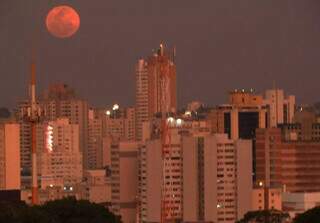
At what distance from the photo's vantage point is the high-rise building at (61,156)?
3241 centimetres

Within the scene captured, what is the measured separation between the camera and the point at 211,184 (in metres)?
26.8

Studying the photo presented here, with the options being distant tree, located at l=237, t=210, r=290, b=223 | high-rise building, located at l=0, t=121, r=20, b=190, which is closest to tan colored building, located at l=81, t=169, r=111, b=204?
high-rise building, located at l=0, t=121, r=20, b=190

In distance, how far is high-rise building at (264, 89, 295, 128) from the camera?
1471 inches

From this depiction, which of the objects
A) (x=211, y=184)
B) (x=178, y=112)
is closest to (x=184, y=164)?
(x=211, y=184)

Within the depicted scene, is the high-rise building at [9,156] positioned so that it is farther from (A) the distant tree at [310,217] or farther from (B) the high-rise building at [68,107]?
(A) the distant tree at [310,217]

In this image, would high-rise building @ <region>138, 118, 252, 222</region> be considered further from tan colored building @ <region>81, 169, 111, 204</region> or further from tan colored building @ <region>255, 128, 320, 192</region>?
tan colored building @ <region>255, 128, 320, 192</region>

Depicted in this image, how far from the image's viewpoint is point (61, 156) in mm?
34531

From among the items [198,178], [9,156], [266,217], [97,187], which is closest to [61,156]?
[9,156]

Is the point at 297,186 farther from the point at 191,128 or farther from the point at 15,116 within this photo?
the point at 15,116

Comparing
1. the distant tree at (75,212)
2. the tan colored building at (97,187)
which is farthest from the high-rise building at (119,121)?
the distant tree at (75,212)

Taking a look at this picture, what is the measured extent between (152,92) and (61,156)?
2756 millimetres

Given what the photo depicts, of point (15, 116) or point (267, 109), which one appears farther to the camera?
point (267, 109)

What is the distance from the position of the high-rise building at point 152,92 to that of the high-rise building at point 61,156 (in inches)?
42.9

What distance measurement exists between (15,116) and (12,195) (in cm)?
873
